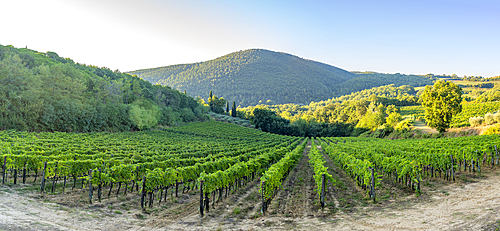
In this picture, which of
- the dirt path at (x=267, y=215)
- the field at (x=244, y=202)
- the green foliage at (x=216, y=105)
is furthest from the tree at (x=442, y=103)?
the green foliage at (x=216, y=105)

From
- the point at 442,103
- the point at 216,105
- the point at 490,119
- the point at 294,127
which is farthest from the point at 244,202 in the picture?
the point at 216,105

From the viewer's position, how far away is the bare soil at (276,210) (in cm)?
779

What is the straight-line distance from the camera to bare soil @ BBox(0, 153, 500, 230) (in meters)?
7.79

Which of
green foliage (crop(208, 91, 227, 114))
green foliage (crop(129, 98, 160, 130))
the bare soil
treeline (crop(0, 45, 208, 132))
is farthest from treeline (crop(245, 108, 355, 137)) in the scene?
the bare soil

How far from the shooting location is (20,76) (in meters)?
39.4

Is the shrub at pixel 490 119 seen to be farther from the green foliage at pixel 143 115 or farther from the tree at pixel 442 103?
the green foliage at pixel 143 115

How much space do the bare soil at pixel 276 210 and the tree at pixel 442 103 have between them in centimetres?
3360

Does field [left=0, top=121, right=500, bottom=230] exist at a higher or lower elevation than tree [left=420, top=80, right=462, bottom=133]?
lower

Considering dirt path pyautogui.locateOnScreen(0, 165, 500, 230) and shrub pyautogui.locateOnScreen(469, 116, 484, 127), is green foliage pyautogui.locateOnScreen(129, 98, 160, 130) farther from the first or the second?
shrub pyautogui.locateOnScreen(469, 116, 484, 127)

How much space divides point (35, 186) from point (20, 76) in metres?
39.3

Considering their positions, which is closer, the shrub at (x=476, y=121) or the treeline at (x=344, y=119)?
the shrub at (x=476, y=121)

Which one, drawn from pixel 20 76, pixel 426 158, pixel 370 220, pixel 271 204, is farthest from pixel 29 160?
pixel 20 76

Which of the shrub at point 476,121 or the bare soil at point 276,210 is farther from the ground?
the shrub at point 476,121

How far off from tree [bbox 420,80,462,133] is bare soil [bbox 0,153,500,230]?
33.6m
